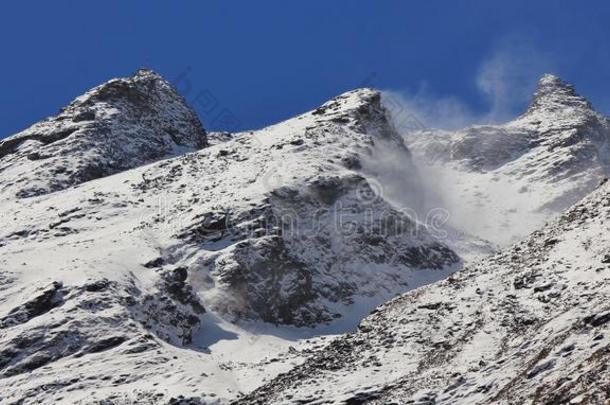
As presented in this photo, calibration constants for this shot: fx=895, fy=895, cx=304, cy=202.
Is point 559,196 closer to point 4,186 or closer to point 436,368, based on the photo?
point 4,186

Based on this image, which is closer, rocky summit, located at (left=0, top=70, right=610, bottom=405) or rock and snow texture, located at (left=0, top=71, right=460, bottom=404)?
rocky summit, located at (left=0, top=70, right=610, bottom=405)

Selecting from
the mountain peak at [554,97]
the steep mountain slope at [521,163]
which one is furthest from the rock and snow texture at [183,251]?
the mountain peak at [554,97]

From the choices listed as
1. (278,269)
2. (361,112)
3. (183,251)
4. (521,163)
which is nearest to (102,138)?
(361,112)

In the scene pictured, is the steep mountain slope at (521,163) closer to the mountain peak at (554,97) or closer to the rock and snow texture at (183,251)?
the mountain peak at (554,97)

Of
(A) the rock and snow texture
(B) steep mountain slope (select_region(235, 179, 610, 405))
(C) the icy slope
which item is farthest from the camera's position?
(C) the icy slope

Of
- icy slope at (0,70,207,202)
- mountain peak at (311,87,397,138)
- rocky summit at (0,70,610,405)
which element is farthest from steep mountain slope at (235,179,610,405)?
icy slope at (0,70,207,202)

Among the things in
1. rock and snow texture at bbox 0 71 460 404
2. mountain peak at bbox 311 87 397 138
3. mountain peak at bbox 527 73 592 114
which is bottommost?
rock and snow texture at bbox 0 71 460 404

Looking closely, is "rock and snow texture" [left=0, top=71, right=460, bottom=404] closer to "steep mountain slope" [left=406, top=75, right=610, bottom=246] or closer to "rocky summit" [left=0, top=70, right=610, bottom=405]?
"rocky summit" [left=0, top=70, right=610, bottom=405]
